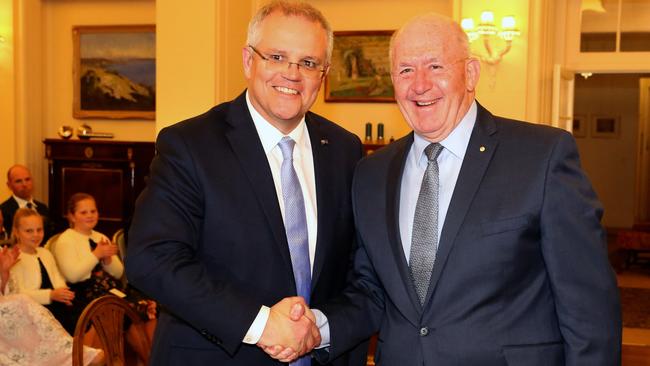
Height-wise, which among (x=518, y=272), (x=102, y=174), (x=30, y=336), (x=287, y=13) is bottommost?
(x=30, y=336)

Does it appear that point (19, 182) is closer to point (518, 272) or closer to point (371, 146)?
point (371, 146)

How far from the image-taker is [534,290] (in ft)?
7.03

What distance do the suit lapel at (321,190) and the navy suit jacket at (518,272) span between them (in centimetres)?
25

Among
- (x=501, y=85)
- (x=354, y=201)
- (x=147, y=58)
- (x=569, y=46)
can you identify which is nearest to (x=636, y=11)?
(x=569, y=46)

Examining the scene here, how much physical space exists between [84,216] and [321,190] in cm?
382

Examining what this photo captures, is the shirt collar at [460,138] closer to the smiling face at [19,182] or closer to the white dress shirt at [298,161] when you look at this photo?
the white dress shirt at [298,161]

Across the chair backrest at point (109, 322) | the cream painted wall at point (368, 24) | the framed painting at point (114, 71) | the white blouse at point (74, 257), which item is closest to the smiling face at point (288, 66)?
the chair backrest at point (109, 322)

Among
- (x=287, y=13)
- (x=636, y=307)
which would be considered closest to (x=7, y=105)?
(x=636, y=307)

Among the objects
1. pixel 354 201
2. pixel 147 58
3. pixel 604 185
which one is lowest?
pixel 604 185

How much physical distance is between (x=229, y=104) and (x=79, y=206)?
364 cm

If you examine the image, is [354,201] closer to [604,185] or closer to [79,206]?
[79,206]

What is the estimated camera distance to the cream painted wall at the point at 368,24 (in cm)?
939

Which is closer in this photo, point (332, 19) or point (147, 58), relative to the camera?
point (332, 19)

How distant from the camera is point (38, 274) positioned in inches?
213
